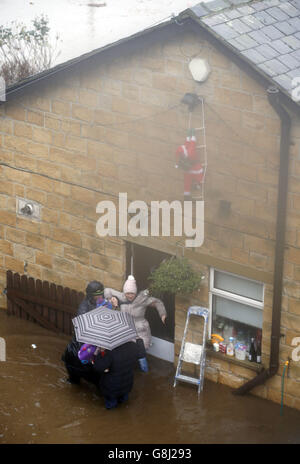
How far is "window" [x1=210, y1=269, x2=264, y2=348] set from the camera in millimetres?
10594

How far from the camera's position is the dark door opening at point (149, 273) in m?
11.9

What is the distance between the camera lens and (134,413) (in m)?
10.3

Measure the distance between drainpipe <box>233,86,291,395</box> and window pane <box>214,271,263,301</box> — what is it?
1.59 ft

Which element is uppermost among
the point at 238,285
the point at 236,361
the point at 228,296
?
the point at 238,285

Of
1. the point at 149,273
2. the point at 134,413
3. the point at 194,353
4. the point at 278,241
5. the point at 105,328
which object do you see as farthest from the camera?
the point at 149,273

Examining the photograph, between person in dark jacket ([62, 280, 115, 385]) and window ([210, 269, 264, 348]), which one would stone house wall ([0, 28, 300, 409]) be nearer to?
window ([210, 269, 264, 348])

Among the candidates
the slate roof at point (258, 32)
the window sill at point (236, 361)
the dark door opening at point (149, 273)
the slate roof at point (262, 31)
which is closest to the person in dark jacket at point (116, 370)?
the window sill at point (236, 361)

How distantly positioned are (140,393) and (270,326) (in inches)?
90.1

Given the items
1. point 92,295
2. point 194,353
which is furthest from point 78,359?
point 194,353

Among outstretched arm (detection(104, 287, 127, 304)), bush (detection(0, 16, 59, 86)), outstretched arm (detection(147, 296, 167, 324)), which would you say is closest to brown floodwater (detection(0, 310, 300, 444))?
outstretched arm (detection(147, 296, 167, 324))

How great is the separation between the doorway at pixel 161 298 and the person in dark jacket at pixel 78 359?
36.9 inches

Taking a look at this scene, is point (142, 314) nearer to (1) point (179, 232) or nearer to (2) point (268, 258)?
(1) point (179, 232)

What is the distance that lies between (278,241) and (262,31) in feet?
9.95

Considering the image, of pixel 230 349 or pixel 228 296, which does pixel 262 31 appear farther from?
pixel 230 349
